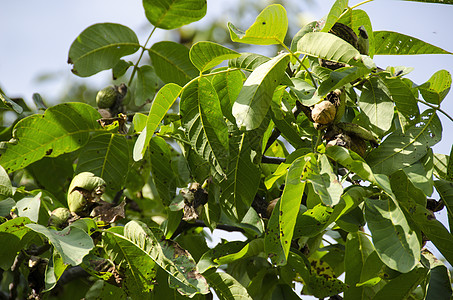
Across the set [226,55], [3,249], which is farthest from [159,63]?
[3,249]

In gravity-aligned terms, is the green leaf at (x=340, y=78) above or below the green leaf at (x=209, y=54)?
below

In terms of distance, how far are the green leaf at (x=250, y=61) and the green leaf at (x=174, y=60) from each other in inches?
25.2

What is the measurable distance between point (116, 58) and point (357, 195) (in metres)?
1.08

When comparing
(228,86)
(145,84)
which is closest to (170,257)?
(228,86)

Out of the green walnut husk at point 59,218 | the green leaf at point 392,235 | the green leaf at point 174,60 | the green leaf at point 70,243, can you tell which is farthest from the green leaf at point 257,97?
the green leaf at point 174,60

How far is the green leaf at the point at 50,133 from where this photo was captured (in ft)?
4.45

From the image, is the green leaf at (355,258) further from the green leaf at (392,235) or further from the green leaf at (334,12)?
the green leaf at (334,12)

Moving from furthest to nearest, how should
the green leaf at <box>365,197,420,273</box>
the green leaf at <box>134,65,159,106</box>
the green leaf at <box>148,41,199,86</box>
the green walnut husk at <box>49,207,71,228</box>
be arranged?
the green leaf at <box>134,65,159,106</box> < the green leaf at <box>148,41,199,86</box> < the green walnut husk at <box>49,207,71,228</box> < the green leaf at <box>365,197,420,273</box>

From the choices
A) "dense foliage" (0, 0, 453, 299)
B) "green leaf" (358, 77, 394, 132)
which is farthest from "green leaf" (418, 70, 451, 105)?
"green leaf" (358, 77, 394, 132)

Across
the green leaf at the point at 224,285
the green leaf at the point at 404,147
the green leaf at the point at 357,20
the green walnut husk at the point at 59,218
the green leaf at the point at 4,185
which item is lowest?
the green leaf at the point at 224,285

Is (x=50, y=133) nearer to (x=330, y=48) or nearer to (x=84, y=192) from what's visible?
(x=84, y=192)

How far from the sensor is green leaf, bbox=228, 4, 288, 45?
925 millimetres

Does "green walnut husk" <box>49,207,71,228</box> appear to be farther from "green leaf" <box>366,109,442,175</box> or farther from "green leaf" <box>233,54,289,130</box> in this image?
"green leaf" <box>366,109,442,175</box>

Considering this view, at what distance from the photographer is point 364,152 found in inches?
43.4
